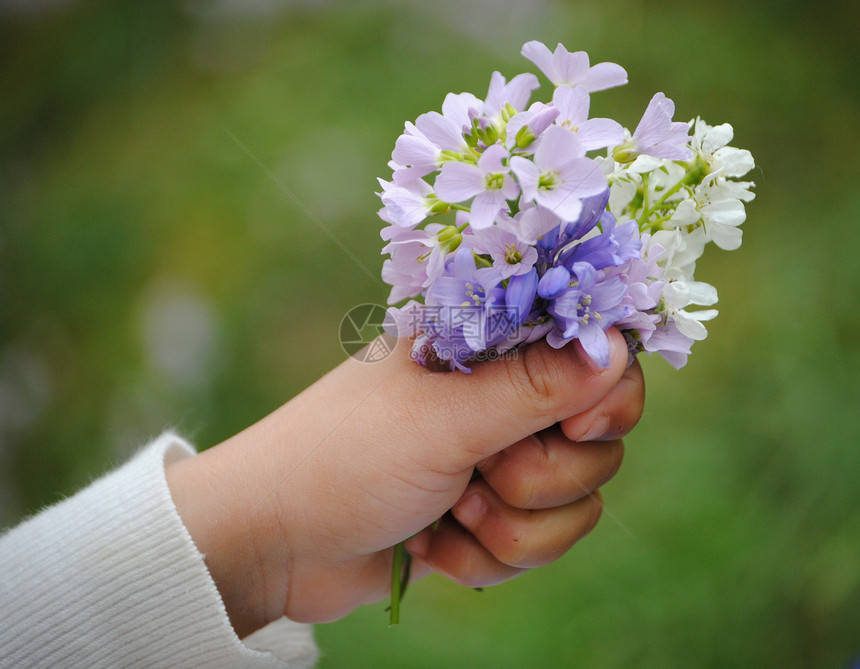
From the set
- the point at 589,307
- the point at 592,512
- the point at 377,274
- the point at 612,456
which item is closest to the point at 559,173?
the point at 589,307

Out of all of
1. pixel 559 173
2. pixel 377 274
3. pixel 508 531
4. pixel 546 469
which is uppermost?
pixel 559 173

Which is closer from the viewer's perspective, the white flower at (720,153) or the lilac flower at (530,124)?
the lilac flower at (530,124)

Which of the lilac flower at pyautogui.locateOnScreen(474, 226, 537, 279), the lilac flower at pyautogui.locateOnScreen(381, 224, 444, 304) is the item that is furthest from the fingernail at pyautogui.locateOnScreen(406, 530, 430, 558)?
the lilac flower at pyautogui.locateOnScreen(474, 226, 537, 279)

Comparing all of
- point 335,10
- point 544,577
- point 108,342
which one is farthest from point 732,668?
point 335,10

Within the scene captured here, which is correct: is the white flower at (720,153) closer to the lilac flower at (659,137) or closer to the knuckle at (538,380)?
the lilac flower at (659,137)

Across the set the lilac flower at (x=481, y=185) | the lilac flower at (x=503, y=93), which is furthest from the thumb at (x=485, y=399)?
the lilac flower at (x=503, y=93)

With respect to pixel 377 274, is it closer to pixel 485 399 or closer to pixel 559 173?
pixel 485 399
